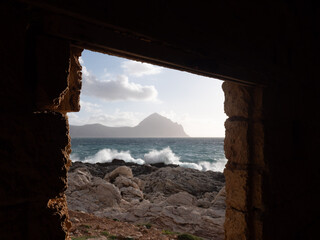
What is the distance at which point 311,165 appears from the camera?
3189 millimetres

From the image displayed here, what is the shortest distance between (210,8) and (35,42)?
164 centimetres

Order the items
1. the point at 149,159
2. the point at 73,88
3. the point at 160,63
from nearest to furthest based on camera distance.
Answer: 1. the point at 73,88
2. the point at 160,63
3. the point at 149,159

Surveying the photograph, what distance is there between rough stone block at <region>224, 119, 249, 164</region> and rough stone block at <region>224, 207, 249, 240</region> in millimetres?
685

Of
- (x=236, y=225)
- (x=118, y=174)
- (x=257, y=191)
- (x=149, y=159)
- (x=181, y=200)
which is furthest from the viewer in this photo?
(x=149, y=159)

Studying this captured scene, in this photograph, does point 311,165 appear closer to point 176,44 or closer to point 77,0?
point 176,44

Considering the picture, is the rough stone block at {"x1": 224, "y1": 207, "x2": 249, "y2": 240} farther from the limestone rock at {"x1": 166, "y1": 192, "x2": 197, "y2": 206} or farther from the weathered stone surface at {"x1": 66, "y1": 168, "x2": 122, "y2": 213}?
the weathered stone surface at {"x1": 66, "y1": 168, "x2": 122, "y2": 213}

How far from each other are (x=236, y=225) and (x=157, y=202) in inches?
284

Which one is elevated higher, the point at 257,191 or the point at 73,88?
the point at 73,88

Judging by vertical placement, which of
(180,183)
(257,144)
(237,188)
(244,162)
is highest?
(257,144)

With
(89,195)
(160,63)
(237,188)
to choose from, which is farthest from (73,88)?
(89,195)

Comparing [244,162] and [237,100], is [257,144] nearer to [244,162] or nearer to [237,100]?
[244,162]

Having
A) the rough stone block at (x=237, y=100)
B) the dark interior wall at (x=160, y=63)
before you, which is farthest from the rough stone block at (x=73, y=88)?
the rough stone block at (x=237, y=100)

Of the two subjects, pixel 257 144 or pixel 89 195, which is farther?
pixel 89 195

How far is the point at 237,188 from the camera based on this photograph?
295 centimetres
